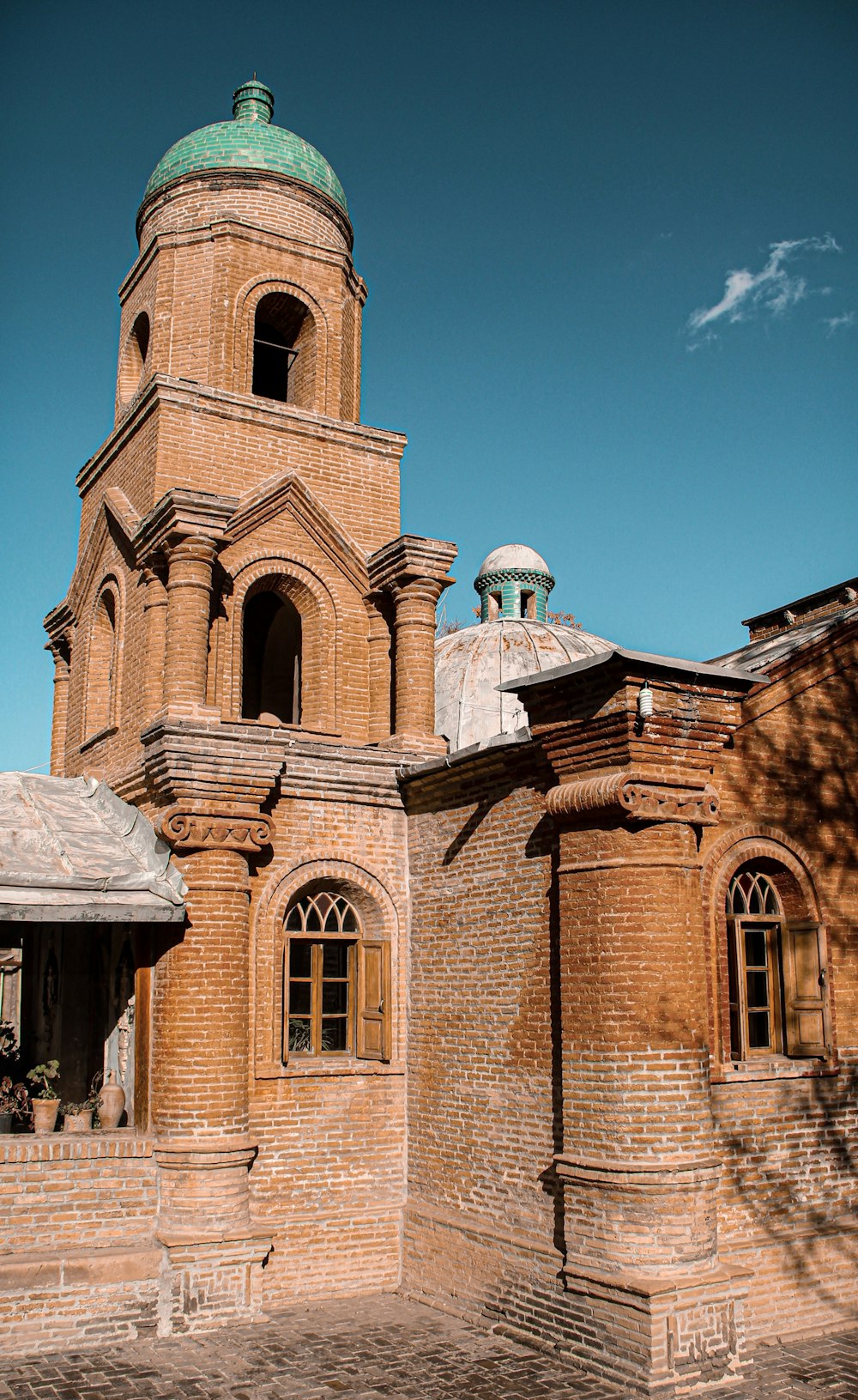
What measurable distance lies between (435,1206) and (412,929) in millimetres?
2459

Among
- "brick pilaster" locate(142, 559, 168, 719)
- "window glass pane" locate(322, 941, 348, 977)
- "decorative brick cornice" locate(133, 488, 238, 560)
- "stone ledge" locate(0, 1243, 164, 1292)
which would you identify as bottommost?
"stone ledge" locate(0, 1243, 164, 1292)

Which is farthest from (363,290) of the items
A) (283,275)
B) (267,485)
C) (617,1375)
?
(617,1375)

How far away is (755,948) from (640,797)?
2187 mm

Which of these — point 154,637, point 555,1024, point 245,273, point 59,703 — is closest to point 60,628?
point 59,703

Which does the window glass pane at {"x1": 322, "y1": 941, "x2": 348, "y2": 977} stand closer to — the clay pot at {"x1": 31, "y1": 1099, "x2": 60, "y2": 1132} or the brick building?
the brick building

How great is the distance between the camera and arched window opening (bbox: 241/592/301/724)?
582 inches

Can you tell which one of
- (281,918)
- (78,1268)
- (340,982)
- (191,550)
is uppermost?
(191,550)

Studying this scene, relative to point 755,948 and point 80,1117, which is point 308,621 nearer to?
point 80,1117

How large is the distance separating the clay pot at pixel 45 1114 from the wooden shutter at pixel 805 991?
6.20 metres

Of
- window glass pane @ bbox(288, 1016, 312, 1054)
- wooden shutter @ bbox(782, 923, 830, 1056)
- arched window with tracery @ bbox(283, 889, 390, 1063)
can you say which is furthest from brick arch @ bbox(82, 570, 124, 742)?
wooden shutter @ bbox(782, 923, 830, 1056)

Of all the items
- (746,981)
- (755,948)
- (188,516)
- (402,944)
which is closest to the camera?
(746,981)

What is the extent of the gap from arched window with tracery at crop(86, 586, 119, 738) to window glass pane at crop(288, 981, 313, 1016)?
12.0 ft

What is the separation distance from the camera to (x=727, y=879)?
9.27m

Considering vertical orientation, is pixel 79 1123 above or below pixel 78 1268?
above
